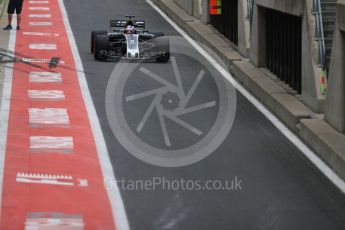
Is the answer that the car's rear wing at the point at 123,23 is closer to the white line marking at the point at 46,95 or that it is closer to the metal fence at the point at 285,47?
the metal fence at the point at 285,47

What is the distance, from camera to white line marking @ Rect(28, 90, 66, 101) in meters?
20.7

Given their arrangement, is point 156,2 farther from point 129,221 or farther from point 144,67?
point 129,221

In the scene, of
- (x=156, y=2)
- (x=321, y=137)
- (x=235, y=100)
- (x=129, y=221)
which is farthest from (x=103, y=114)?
(x=156, y=2)

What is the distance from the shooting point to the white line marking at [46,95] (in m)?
20.7

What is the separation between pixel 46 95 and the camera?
21062 millimetres

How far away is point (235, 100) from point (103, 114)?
3203mm

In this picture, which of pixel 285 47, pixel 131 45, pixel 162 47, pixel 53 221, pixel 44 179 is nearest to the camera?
pixel 53 221

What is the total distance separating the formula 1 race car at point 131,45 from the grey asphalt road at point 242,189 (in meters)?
4.94

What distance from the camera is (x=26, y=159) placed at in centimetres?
1545

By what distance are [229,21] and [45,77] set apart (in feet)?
25.7

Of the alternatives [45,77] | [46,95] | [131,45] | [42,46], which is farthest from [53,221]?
[42,46]

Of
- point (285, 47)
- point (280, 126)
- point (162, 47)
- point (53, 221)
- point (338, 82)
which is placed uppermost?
point (338, 82)

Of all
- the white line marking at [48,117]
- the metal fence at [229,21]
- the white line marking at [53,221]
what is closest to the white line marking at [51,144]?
the white line marking at [48,117]

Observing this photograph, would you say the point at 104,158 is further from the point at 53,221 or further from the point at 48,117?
the point at 53,221
